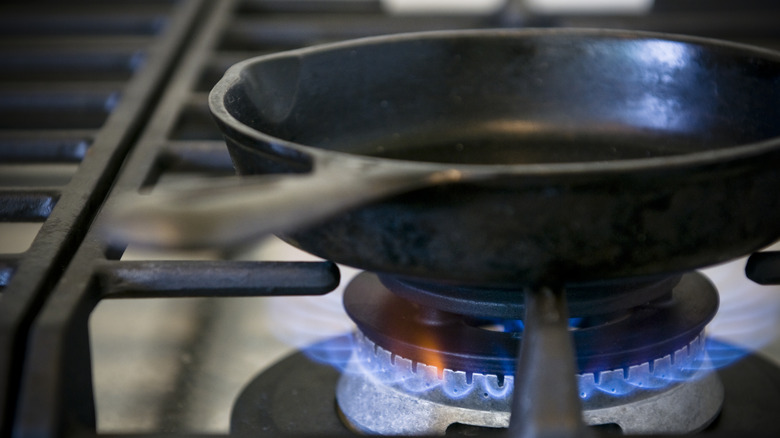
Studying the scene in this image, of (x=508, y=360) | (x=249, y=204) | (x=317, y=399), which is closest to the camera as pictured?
(x=249, y=204)

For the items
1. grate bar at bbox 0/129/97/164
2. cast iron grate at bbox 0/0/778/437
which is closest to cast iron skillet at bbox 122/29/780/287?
cast iron grate at bbox 0/0/778/437

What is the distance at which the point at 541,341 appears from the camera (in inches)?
14.7

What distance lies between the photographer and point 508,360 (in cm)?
47

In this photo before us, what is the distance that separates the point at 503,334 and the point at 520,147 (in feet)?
0.62

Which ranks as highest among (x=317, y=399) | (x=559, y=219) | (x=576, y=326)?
(x=559, y=219)

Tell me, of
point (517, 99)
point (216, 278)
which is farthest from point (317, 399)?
point (517, 99)

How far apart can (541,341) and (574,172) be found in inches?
3.2

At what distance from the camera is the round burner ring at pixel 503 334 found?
48 cm

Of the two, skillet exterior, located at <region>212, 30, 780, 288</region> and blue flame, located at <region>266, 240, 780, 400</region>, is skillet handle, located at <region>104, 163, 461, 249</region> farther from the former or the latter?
blue flame, located at <region>266, 240, 780, 400</region>

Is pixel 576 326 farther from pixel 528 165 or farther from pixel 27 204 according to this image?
pixel 27 204

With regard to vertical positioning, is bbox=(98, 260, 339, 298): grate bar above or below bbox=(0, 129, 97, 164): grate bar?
above

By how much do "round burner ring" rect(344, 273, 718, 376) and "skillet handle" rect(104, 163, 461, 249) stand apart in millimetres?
176

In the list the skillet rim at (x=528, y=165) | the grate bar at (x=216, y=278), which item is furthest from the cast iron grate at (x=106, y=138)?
the skillet rim at (x=528, y=165)

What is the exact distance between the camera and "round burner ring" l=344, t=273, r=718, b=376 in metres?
0.48
